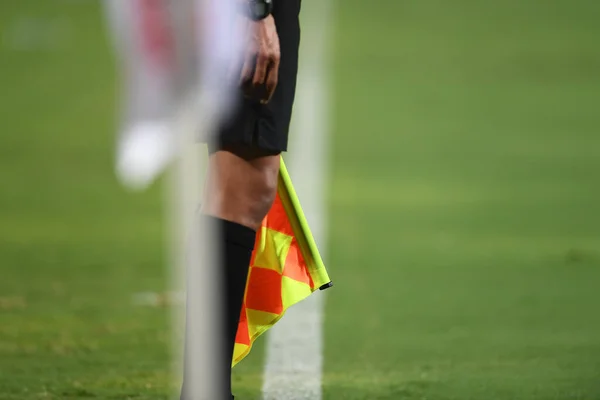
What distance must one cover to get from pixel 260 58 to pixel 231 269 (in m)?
0.54

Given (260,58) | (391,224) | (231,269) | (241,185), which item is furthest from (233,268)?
(391,224)

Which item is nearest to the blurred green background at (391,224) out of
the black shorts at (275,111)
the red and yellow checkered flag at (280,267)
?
the red and yellow checkered flag at (280,267)

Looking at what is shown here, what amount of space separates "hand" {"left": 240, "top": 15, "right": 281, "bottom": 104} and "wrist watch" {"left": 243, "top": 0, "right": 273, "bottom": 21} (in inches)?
0.5

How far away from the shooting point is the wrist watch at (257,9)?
3.66 meters

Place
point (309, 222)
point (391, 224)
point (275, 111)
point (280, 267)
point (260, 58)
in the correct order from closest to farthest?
point (260, 58)
point (275, 111)
point (280, 267)
point (309, 222)
point (391, 224)

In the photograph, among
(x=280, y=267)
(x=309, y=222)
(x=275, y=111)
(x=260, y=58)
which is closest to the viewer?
(x=260, y=58)

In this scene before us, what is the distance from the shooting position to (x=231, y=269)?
3840 millimetres

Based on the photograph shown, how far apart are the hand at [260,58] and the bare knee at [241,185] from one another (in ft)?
0.56

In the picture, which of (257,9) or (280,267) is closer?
(257,9)

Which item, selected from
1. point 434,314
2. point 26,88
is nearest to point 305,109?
point 26,88

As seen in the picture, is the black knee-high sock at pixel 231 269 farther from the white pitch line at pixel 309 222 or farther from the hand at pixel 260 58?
the white pitch line at pixel 309 222

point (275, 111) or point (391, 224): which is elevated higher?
point (275, 111)

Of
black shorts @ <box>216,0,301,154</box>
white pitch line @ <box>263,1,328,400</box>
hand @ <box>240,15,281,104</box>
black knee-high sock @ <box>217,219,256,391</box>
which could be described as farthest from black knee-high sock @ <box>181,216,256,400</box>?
white pitch line @ <box>263,1,328,400</box>

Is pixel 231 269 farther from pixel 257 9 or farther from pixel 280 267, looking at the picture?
pixel 257 9
